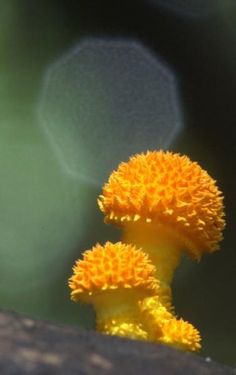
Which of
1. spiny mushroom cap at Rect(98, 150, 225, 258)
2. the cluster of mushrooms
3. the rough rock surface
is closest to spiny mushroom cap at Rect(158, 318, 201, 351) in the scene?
the cluster of mushrooms

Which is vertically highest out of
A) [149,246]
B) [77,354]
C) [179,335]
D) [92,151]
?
[92,151]

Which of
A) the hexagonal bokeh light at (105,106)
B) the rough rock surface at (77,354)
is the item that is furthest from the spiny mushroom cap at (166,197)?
the hexagonal bokeh light at (105,106)

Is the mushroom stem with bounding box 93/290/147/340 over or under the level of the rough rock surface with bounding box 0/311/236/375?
over

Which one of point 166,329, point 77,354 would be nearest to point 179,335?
point 166,329

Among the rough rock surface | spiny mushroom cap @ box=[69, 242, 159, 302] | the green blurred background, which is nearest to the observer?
the rough rock surface

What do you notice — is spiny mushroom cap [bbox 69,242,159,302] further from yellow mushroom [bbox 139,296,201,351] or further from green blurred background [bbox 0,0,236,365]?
green blurred background [bbox 0,0,236,365]

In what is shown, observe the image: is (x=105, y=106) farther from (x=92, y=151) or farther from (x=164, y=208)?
(x=164, y=208)

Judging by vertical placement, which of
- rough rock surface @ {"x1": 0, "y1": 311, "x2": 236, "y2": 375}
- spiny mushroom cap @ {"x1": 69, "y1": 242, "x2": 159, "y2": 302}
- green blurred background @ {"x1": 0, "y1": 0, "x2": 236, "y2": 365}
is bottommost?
rough rock surface @ {"x1": 0, "y1": 311, "x2": 236, "y2": 375}

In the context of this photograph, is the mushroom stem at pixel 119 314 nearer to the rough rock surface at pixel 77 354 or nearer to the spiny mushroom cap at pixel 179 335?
the spiny mushroom cap at pixel 179 335
